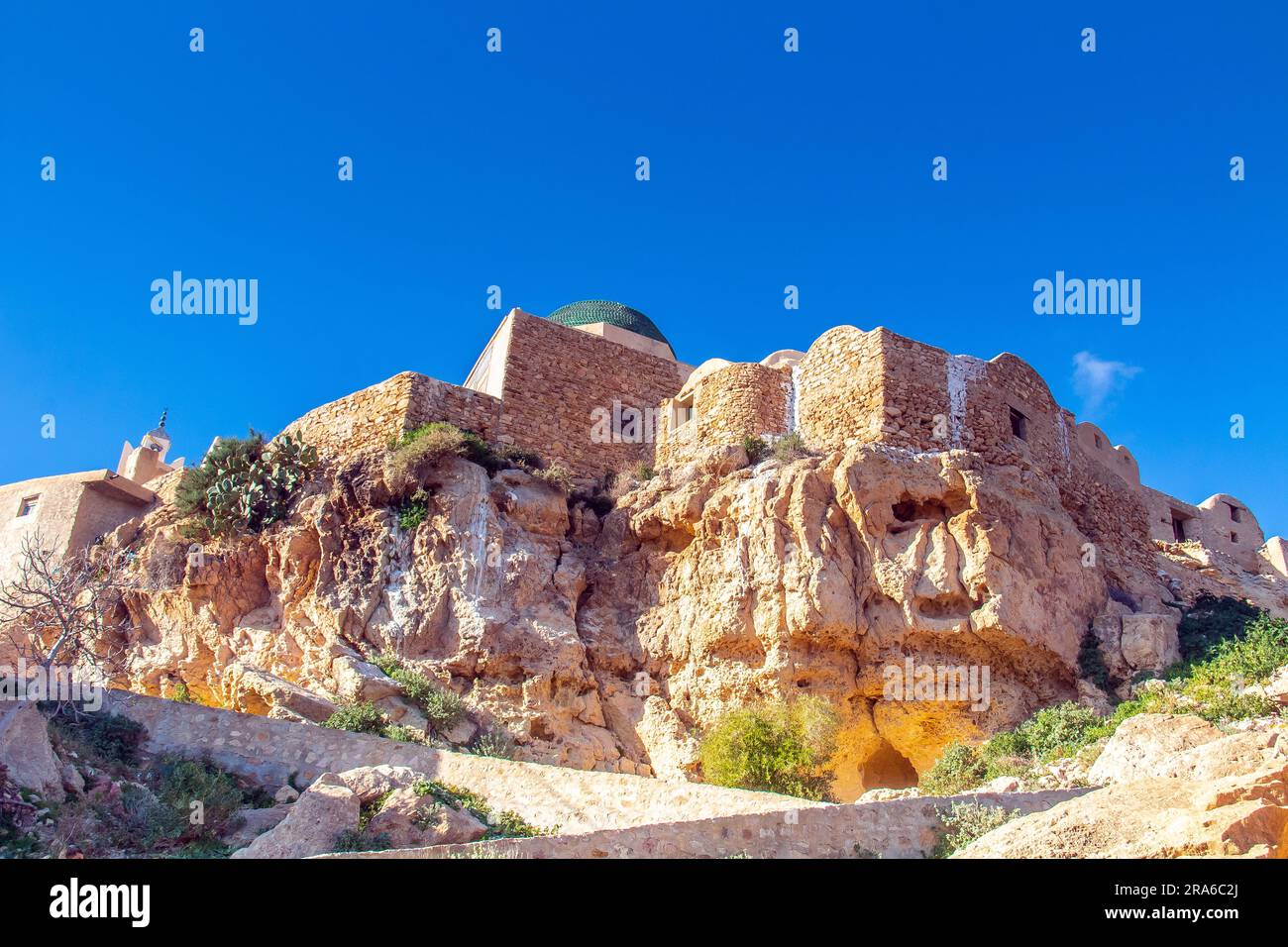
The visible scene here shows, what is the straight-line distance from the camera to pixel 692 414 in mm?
20359

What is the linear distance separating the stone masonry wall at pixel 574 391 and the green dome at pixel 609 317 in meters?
2.28

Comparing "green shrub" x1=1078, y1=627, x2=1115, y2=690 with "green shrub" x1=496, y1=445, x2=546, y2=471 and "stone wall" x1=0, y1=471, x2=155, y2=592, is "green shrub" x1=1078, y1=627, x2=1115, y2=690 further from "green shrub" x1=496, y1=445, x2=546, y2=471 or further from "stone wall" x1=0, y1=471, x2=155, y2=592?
"stone wall" x1=0, y1=471, x2=155, y2=592

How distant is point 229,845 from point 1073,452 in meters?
15.3

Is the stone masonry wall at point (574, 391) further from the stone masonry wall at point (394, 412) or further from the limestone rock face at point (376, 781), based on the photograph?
the limestone rock face at point (376, 781)

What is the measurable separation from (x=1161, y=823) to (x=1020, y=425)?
11.3 metres

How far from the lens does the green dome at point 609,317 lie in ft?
80.6

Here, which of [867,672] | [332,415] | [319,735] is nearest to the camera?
[319,735]

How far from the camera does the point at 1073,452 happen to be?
810 inches

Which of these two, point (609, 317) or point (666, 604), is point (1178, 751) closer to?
point (666, 604)

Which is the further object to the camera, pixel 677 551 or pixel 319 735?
pixel 677 551

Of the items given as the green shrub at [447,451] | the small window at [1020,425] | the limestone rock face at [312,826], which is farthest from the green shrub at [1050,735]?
the green shrub at [447,451]
